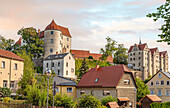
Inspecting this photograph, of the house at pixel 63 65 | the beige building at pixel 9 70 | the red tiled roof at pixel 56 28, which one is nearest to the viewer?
the beige building at pixel 9 70

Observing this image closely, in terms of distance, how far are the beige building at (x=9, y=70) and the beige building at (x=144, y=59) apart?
76.0m

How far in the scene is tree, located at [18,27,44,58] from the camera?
262 ft

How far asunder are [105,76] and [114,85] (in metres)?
3.57

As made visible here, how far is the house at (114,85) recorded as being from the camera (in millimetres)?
36594

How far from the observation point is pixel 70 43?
9444 centimetres

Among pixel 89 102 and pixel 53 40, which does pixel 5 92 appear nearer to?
pixel 89 102

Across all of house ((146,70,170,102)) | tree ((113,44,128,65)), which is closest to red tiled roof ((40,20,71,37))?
tree ((113,44,128,65))

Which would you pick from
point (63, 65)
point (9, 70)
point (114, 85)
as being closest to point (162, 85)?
point (63, 65)

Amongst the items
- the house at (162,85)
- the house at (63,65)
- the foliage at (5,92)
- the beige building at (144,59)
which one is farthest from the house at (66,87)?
the beige building at (144,59)

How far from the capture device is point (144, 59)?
376 ft

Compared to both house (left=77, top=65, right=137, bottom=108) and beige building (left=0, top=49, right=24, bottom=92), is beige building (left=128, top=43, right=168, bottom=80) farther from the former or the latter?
beige building (left=0, top=49, right=24, bottom=92)

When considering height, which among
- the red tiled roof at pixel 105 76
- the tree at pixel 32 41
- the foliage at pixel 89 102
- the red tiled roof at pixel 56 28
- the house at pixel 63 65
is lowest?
the foliage at pixel 89 102

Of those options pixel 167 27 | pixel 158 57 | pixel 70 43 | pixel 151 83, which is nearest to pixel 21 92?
pixel 167 27

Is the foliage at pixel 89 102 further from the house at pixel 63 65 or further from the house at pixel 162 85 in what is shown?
the house at pixel 63 65
